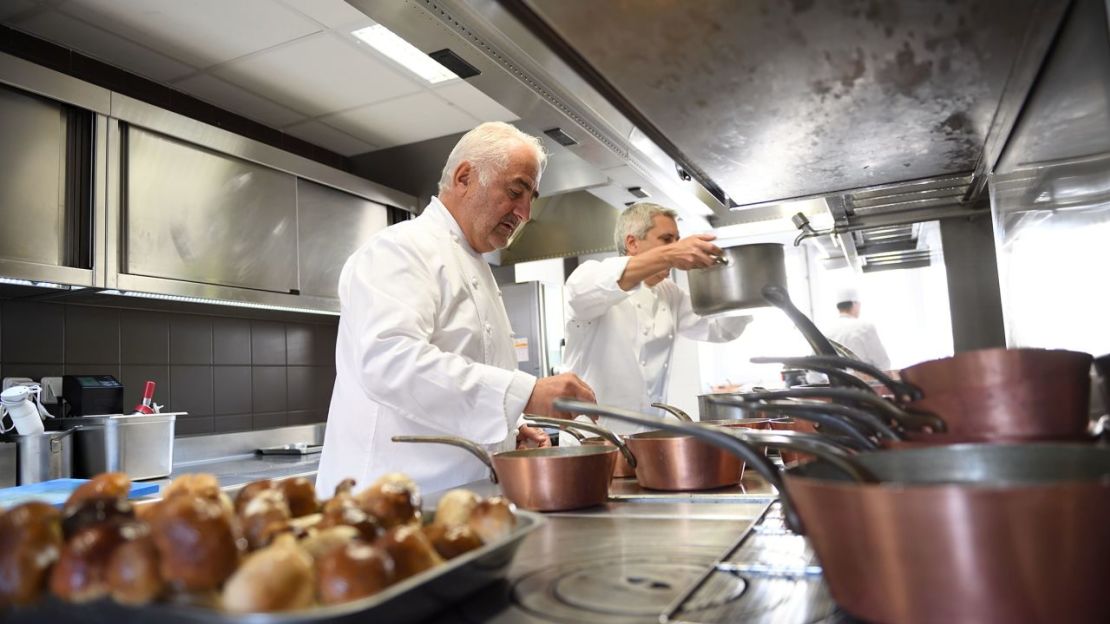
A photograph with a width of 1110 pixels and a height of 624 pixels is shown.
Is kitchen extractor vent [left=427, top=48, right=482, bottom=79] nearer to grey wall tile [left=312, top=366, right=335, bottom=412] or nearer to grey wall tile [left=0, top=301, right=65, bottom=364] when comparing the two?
grey wall tile [left=0, top=301, right=65, bottom=364]

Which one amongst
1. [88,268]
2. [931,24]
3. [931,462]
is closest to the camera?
[931,462]

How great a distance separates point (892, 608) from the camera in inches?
17.4

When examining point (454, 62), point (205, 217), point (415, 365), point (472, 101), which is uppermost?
point (472, 101)

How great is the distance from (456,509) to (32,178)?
239 cm

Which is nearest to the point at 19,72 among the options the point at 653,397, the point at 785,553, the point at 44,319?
the point at 44,319

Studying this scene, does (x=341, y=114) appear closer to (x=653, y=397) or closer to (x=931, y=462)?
(x=653, y=397)

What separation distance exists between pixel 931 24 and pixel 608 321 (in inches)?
75.1

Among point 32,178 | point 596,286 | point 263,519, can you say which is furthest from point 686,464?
point 32,178

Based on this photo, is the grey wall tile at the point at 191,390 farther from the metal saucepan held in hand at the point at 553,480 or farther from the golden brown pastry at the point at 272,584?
the golden brown pastry at the point at 272,584

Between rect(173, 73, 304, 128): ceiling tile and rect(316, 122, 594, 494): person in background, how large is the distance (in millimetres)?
1664

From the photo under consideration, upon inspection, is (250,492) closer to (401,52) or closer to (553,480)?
(553,480)

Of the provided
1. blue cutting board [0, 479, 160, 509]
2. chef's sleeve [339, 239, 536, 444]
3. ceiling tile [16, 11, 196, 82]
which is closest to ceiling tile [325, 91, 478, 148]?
ceiling tile [16, 11, 196, 82]

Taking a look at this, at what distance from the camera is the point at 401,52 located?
2799 mm

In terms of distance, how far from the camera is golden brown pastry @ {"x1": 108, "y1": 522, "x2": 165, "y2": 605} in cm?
45
